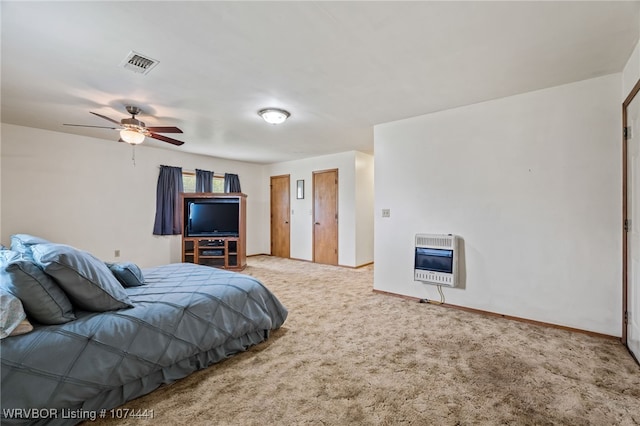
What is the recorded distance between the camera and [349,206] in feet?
19.4

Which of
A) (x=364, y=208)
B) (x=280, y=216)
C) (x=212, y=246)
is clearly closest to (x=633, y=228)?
(x=364, y=208)

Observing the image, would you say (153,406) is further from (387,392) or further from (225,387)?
(387,392)

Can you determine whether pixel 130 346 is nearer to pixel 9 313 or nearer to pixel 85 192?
pixel 9 313

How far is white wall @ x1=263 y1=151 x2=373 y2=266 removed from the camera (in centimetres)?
584

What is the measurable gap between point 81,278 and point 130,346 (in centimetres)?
50

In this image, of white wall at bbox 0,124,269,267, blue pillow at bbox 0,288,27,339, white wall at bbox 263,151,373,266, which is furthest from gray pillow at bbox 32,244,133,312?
white wall at bbox 263,151,373,266

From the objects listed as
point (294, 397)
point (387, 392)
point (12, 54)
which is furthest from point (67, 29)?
point (387, 392)

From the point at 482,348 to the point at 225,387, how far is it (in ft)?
6.81

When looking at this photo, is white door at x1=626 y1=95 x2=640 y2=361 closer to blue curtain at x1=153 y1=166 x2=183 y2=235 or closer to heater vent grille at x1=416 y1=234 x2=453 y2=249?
heater vent grille at x1=416 y1=234 x2=453 y2=249

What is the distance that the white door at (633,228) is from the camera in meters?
2.21

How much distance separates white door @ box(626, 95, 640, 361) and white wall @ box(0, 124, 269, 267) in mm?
6680

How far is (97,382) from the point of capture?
154 centimetres

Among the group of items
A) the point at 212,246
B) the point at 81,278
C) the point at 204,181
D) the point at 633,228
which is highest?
the point at 204,181

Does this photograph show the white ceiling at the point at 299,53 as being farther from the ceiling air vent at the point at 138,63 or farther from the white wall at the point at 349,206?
the white wall at the point at 349,206
